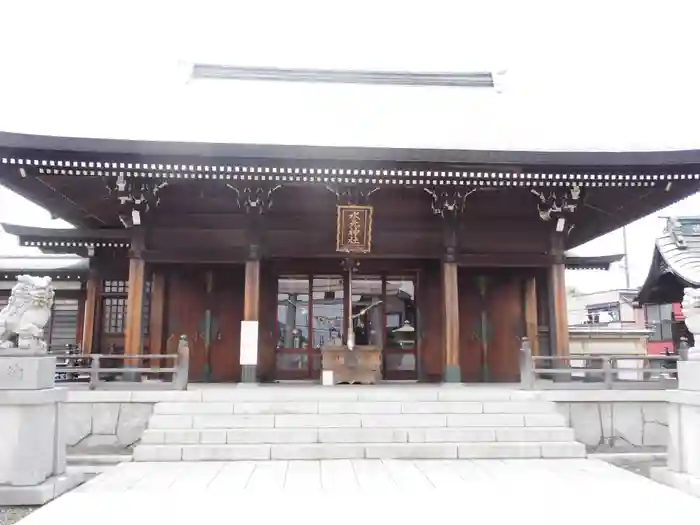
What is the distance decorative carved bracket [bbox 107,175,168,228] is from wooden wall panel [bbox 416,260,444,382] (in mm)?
6139

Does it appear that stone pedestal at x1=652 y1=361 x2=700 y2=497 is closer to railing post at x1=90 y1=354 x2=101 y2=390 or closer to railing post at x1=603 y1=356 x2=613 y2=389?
railing post at x1=603 y1=356 x2=613 y2=389

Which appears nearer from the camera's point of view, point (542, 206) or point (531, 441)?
point (531, 441)

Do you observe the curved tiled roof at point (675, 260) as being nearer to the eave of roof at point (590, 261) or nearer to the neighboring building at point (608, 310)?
the eave of roof at point (590, 261)

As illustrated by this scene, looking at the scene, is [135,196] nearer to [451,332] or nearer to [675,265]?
[451,332]

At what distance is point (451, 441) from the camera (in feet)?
25.9

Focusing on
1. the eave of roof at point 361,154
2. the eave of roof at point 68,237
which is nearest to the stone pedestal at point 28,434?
the eave of roof at point 361,154

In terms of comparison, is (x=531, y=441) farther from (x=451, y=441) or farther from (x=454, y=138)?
(x=454, y=138)

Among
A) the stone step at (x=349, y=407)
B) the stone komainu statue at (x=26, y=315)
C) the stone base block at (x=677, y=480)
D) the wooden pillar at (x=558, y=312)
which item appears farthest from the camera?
the wooden pillar at (x=558, y=312)

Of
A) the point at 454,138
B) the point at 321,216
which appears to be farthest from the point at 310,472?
the point at 454,138

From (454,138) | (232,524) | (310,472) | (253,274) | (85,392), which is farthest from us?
(454,138)

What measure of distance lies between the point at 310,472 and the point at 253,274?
17.1ft

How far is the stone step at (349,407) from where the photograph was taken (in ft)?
27.9

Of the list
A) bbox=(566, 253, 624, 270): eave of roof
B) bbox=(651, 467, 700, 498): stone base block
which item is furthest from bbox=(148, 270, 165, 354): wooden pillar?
bbox=(566, 253, 624, 270): eave of roof

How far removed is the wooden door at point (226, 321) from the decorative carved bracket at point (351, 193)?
3.39 metres
